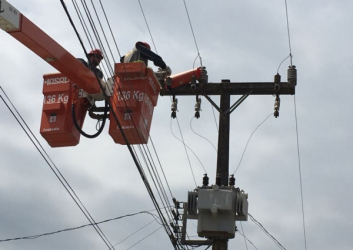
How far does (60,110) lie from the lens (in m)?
16.7

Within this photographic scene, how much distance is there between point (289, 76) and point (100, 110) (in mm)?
3813

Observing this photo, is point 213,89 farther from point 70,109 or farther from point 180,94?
point 70,109

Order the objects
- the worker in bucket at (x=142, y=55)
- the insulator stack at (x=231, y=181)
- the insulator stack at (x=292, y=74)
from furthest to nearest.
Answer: the insulator stack at (x=292, y=74) < the worker in bucket at (x=142, y=55) < the insulator stack at (x=231, y=181)

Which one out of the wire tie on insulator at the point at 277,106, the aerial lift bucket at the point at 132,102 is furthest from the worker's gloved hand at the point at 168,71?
the wire tie on insulator at the point at 277,106

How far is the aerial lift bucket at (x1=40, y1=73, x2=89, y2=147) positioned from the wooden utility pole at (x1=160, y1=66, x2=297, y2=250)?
2.16 m

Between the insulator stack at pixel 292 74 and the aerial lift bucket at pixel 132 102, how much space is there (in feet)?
9.77

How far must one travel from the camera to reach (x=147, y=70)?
16.7 metres

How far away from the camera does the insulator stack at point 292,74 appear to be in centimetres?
1803

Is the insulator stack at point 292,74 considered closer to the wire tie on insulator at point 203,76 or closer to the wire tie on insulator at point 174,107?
the wire tie on insulator at point 203,76

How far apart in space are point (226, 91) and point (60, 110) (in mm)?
3368

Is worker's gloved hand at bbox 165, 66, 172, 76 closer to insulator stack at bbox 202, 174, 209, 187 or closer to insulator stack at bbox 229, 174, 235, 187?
insulator stack at bbox 202, 174, 209, 187

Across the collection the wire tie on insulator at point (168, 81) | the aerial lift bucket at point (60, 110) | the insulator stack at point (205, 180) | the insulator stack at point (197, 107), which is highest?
the wire tie on insulator at point (168, 81)

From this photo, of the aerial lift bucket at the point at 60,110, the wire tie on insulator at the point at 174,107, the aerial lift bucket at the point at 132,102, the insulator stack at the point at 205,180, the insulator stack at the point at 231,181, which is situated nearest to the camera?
the aerial lift bucket at the point at 132,102

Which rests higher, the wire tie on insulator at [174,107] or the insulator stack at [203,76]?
the insulator stack at [203,76]
